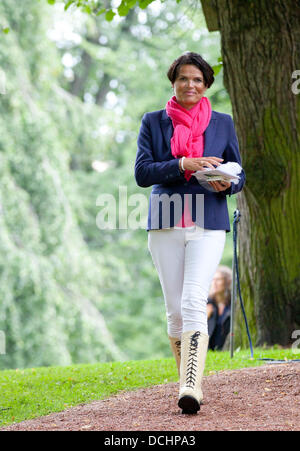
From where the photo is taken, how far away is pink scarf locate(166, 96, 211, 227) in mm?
3787

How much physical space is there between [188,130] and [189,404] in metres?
1.50

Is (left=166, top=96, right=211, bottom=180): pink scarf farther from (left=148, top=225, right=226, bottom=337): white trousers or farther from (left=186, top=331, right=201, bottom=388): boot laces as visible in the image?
(left=186, top=331, right=201, bottom=388): boot laces

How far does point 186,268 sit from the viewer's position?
372cm

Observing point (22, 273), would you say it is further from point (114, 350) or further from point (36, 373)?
point (36, 373)

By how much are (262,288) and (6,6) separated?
763cm

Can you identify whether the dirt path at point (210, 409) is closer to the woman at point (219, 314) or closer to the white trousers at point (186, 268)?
the white trousers at point (186, 268)

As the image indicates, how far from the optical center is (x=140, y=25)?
66.7 ft

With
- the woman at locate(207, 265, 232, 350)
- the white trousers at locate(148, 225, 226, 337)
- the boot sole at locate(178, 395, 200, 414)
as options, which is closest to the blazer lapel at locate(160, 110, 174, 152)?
the white trousers at locate(148, 225, 226, 337)

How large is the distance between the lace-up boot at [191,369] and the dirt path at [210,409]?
0.08 metres

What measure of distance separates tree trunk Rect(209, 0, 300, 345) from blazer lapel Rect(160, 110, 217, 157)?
217cm

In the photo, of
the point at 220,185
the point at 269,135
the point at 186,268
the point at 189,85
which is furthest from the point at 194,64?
the point at 269,135

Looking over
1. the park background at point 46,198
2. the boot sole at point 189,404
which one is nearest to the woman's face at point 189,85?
the boot sole at point 189,404

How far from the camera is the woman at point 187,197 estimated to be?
3654mm
